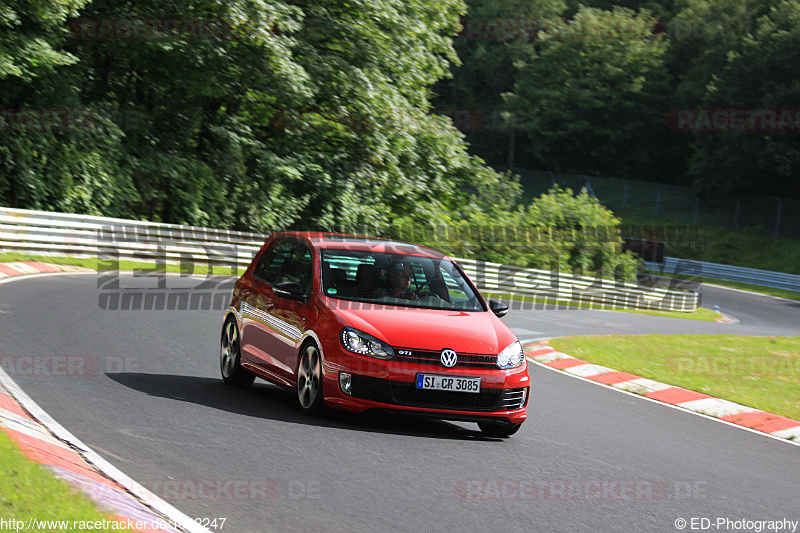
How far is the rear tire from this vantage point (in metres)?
8.38

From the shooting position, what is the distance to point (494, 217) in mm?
37625

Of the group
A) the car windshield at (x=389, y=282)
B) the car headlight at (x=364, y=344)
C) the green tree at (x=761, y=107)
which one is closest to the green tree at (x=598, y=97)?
the green tree at (x=761, y=107)

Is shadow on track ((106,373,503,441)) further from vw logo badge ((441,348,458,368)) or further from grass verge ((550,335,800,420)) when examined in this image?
grass verge ((550,335,800,420))

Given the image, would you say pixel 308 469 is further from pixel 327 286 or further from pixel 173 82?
pixel 173 82

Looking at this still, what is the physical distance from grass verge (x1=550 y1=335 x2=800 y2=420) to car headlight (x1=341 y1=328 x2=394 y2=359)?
6094mm

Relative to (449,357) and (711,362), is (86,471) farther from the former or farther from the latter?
(711,362)

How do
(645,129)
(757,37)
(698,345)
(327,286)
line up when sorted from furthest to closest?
1. (645,129)
2. (757,37)
3. (698,345)
4. (327,286)

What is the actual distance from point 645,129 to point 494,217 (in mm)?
Answer: 41558

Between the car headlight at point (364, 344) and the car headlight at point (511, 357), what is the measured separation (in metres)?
0.93

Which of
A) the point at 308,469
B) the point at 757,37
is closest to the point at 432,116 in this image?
the point at 308,469

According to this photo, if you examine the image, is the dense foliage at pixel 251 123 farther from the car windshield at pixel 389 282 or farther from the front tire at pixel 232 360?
the car windshield at pixel 389 282

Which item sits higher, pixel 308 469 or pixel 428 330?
pixel 428 330

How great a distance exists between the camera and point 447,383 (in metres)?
7.90

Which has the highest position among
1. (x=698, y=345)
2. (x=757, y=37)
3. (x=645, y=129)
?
(x=757, y=37)
